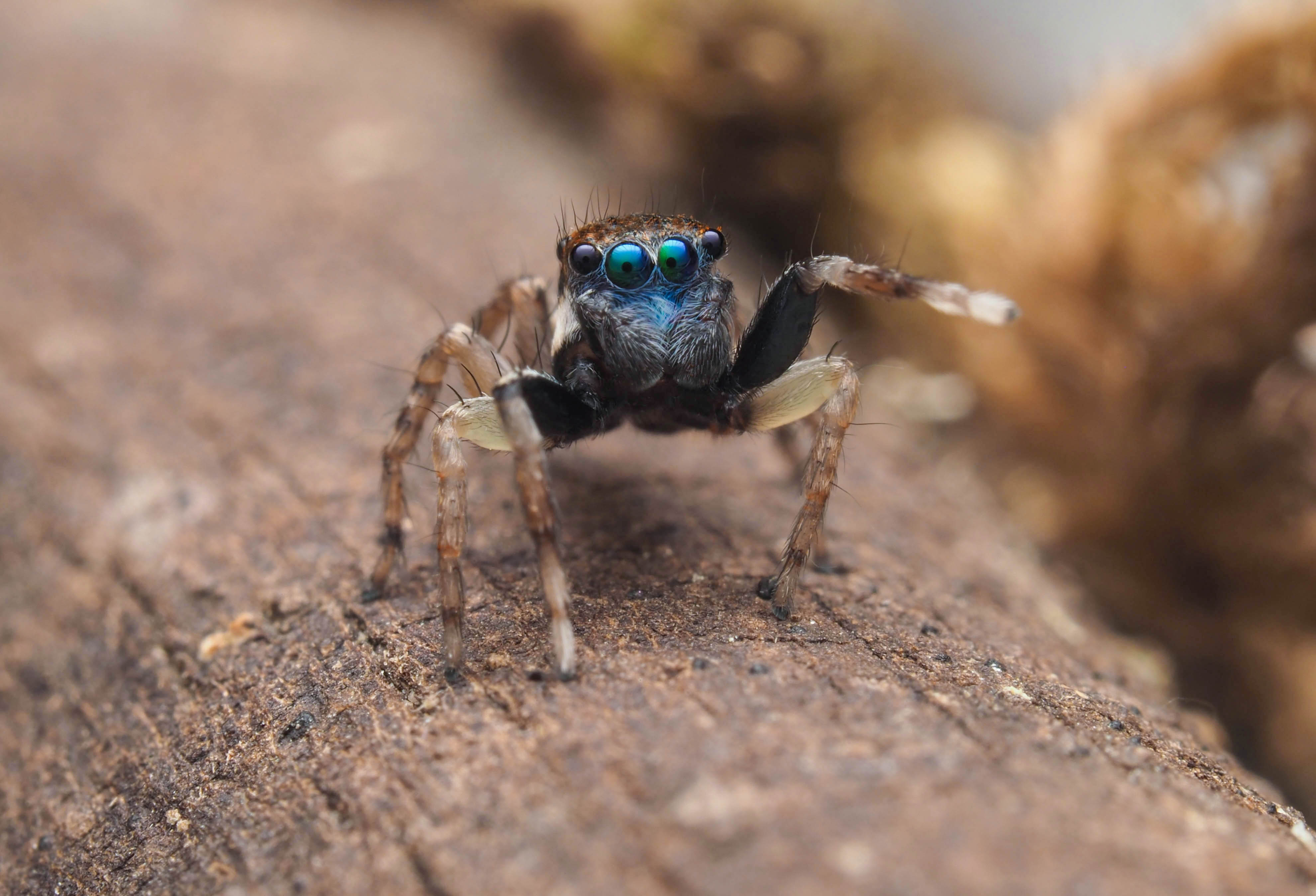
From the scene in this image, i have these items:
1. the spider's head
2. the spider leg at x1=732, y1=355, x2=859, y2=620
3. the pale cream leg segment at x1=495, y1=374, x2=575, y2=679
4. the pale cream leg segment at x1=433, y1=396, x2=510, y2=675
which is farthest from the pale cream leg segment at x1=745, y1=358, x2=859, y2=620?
the pale cream leg segment at x1=433, y1=396, x2=510, y2=675

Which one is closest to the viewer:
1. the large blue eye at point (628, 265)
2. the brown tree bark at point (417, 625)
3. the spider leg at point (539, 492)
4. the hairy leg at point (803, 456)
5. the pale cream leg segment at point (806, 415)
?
the brown tree bark at point (417, 625)

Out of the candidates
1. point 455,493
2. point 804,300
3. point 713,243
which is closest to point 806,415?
point 804,300

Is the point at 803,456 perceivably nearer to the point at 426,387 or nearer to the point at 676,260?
the point at 676,260

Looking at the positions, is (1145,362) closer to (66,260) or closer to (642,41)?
(642,41)

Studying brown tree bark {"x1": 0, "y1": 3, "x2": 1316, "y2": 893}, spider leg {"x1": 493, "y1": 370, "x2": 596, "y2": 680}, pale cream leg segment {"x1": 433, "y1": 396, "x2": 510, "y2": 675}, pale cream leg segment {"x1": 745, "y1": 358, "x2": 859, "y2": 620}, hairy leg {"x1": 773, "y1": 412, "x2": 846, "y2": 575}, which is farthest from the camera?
hairy leg {"x1": 773, "y1": 412, "x2": 846, "y2": 575}

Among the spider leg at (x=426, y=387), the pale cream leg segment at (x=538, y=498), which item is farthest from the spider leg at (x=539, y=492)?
the spider leg at (x=426, y=387)

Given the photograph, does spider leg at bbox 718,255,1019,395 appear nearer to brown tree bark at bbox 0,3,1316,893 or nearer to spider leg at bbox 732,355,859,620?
spider leg at bbox 732,355,859,620

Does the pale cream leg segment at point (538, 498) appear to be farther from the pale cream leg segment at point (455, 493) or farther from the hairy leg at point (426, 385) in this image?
the hairy leg at point (426, 385)
